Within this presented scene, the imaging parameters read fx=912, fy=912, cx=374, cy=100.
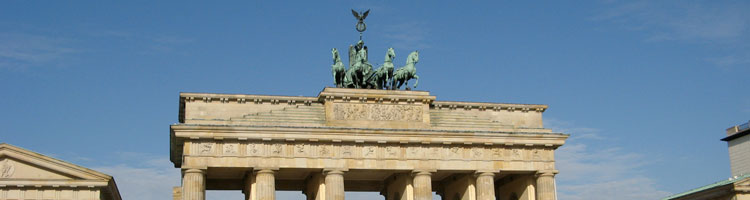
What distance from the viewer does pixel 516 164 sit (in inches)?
1866

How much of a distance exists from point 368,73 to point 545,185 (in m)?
11.0

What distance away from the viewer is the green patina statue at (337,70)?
48.5 meters

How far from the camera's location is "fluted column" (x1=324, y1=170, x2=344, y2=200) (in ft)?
146

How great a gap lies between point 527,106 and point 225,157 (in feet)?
57.2

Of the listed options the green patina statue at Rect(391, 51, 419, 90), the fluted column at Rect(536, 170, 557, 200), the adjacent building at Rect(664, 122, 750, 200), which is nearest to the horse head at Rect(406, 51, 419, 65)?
the green patina statue at Rect(391, 51, 419, 90)

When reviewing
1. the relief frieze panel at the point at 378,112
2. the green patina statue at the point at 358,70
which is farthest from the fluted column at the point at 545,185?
the green patina statue at the point at 358,70

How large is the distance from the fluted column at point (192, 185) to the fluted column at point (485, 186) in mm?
13924

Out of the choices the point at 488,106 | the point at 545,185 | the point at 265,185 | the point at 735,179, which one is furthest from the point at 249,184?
the point at 735,179

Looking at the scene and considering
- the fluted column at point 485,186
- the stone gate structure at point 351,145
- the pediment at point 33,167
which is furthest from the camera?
the fluted column at point 485,186

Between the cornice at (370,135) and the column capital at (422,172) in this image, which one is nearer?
the cornice at (370,135)

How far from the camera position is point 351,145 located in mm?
45594

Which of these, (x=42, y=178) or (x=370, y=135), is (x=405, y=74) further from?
(x=42, y=178)

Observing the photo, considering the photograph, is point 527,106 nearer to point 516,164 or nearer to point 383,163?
point 516,164

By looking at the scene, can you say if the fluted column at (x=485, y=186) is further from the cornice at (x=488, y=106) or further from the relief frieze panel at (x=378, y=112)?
the cornice at (x=488, y=106)
